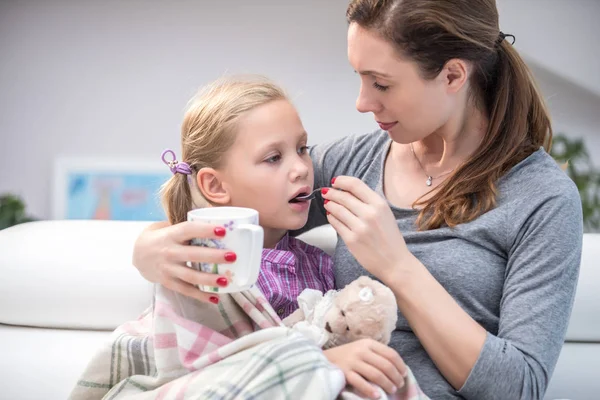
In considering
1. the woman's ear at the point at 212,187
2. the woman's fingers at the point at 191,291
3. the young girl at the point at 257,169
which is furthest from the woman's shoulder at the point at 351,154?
the woman's fingers at the point at 191,291

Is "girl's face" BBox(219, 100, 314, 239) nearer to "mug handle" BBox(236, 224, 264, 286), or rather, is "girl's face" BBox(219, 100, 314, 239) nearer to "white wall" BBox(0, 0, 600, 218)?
"mug handle" BBox(236, 224, 264, 286)

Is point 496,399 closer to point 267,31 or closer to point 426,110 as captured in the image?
point 426,110

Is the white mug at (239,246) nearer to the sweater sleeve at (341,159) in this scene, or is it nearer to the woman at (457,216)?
the woman at (457,216)

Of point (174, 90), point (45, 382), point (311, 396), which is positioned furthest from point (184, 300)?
point (174, 90)

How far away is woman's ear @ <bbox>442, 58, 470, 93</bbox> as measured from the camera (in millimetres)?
1360

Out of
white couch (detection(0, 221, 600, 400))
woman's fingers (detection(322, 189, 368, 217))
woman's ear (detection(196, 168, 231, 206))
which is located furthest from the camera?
white couch (detection(0, 221, 600, 400))

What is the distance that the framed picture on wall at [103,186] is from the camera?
3.65 meters

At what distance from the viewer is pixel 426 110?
1379 millimetres

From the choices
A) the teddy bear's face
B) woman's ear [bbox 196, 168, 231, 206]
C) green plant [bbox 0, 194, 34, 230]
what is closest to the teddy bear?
the teddy bear's face

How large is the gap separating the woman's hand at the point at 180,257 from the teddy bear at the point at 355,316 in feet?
0.65

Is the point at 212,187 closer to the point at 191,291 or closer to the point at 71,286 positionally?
the point at 191,291

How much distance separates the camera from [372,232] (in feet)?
4.03

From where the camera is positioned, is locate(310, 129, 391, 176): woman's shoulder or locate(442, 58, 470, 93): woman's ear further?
locate(310, 129, 391, 176): woman's shoulder

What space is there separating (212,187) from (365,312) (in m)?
0.48
